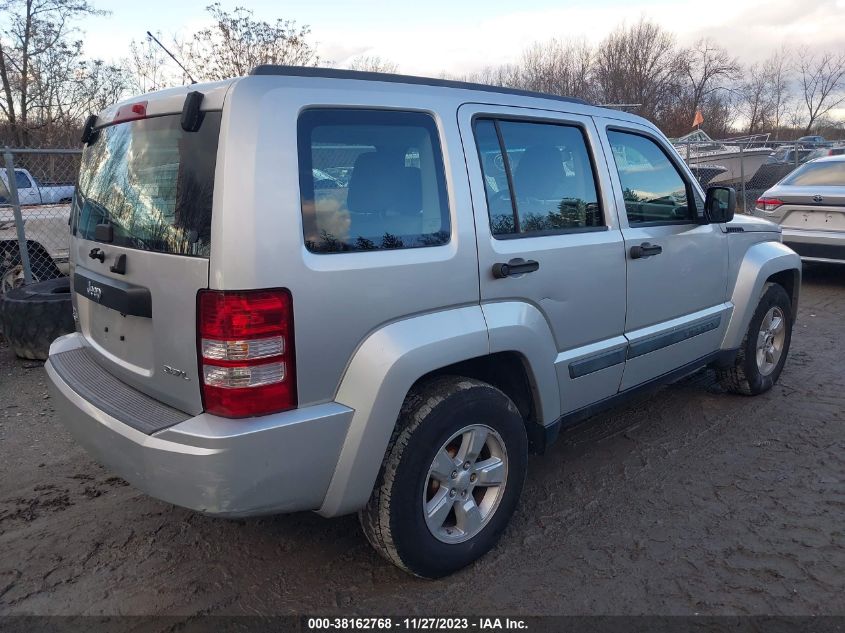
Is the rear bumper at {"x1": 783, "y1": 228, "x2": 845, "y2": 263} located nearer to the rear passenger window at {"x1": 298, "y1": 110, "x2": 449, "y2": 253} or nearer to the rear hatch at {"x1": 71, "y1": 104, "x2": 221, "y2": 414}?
the rear passenger window at {"x1": 298, "y1": 110, "x2": 449, "y2": 253}

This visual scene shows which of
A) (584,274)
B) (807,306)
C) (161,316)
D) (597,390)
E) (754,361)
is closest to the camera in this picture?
(161,316)

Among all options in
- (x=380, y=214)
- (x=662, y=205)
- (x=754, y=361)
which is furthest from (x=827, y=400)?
(x=380, y=214)

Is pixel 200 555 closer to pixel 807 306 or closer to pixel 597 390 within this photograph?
pixel 597 390

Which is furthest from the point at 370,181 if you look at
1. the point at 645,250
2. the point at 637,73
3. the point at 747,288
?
the point at 637,73

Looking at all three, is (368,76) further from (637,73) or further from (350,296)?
(637,73)

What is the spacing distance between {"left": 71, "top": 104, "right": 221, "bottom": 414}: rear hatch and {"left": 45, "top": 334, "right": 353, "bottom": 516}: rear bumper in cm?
17

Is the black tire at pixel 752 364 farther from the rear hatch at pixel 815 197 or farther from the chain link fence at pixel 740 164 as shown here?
the chain link fence at pixel 740 164

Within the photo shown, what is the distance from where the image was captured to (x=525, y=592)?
269cm

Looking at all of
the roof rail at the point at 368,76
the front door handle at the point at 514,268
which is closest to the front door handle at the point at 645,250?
the front door handle at the point at 514,268

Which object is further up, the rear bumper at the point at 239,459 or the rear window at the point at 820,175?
the rear window at the point at 820,175

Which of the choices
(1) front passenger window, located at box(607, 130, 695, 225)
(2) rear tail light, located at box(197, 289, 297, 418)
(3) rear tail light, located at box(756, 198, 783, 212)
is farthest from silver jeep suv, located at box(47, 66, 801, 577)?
(3) rear tail light, located at box(756, 198, 783, 212)

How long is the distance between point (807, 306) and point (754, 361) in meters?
3.77

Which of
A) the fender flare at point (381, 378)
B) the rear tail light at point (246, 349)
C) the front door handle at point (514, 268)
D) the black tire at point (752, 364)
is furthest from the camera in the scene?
the black tire at point (752, 364)

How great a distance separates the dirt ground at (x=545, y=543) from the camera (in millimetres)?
2648
